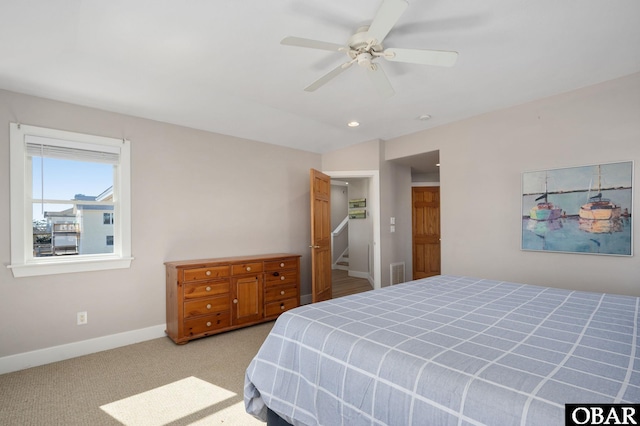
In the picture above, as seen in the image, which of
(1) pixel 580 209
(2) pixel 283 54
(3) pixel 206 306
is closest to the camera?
(2) pixel 283 54

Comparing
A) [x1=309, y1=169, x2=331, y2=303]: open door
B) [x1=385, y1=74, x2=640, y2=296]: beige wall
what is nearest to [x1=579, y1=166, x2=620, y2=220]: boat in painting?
[x1=385, y1=74, x2=640, y2=296]: beige wall

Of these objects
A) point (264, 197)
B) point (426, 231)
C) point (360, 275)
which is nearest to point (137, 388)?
point (264, 197)

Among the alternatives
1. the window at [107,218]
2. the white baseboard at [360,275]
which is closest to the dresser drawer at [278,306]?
the window at [107,218]

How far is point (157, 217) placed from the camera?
3.53 metres

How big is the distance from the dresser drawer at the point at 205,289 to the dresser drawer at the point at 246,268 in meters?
0.16

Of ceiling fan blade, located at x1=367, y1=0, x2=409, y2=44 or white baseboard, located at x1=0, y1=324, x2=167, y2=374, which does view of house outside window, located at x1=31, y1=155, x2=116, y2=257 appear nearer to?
white baseboard, located at x1=0, y1=324, x2=167, y2=374

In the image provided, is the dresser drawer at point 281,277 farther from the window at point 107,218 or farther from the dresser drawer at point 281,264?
the window at point 107,218

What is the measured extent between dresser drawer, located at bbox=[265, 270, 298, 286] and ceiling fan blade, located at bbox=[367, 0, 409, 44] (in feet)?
9.56

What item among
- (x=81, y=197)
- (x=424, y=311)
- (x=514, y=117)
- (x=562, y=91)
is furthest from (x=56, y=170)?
(x=562, y=91)

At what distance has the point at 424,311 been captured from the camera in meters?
1.80

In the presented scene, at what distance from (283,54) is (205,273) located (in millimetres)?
2314

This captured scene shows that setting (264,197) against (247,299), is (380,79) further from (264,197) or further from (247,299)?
(247,299)

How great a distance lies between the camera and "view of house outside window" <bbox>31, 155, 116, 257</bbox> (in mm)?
2938

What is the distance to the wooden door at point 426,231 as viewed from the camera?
6008mm
